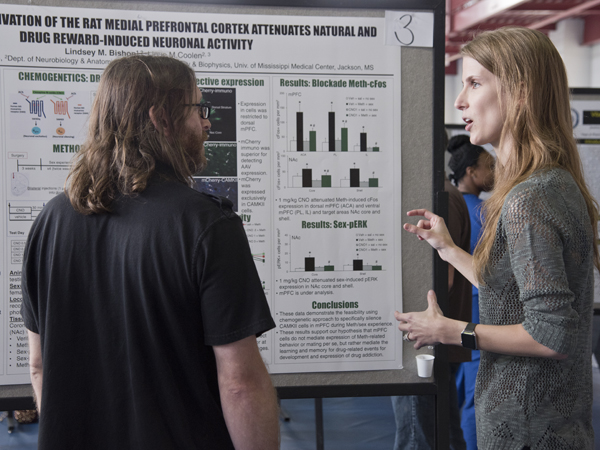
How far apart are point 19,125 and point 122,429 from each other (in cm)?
98

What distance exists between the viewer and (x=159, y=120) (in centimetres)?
92

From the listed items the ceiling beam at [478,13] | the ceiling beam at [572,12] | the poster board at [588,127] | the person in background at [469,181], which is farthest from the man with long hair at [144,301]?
the ceiling beam at [478,13]

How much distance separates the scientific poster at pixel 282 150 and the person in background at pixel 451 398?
2.11 feet

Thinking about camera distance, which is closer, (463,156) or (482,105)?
(482,105)

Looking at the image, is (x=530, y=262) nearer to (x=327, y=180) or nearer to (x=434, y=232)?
(x=434, y=232)

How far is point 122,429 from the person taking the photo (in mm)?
882

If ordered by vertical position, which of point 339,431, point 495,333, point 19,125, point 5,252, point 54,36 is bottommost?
point 339,431

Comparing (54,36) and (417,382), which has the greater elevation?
(54,36)

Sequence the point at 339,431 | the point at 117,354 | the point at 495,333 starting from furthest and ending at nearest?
the point at 339,431 < the point at 495,333 < the point at 117,354

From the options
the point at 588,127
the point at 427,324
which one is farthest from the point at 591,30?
the point at 427,324

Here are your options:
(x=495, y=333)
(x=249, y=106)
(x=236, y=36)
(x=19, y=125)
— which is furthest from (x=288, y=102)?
(x=495, y=333)

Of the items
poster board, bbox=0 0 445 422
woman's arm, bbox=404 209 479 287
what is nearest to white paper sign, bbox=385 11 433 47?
poster board, bbox=0 0 445 422

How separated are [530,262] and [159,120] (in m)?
0.73

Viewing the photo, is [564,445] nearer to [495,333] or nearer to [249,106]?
[495,333]
